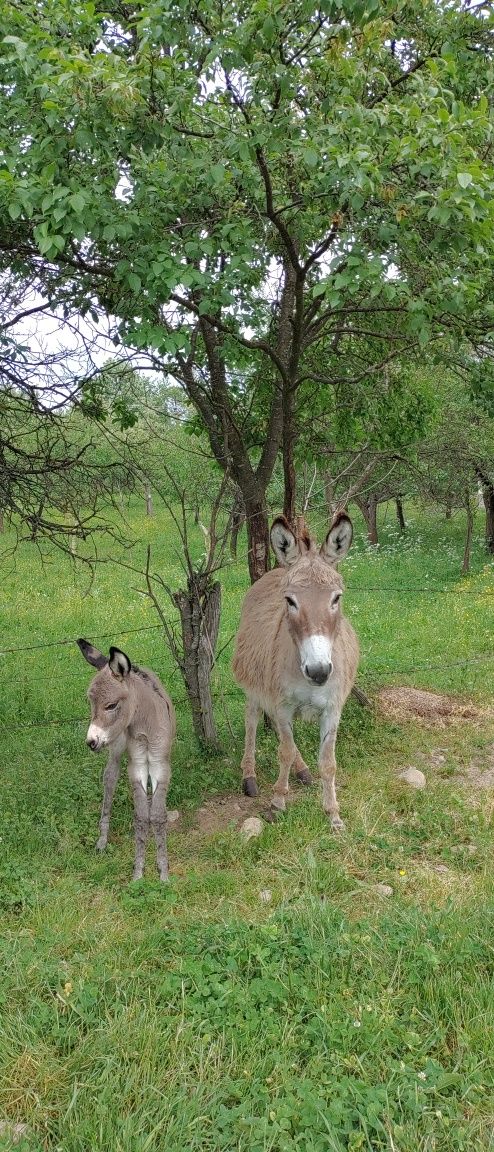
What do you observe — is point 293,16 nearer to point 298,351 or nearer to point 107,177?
point 107,177

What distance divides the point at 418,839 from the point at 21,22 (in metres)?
5.85

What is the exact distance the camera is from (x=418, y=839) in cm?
507

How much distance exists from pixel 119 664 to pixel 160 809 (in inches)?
40.1

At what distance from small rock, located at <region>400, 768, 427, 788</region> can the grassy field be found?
0.11 metres

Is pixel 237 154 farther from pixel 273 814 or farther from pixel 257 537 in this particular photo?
pixel 273 814

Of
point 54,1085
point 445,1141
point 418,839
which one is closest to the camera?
point 445,1141

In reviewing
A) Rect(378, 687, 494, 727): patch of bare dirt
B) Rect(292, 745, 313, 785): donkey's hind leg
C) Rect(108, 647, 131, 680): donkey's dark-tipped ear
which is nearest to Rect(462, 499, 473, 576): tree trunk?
Rect(378, 687, 494, 727): patch of bare dirt

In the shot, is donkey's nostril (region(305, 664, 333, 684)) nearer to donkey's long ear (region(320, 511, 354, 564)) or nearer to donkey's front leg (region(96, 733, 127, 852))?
donkey's long ear (region(320, 511, 354, 564))

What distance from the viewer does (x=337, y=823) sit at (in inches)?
204

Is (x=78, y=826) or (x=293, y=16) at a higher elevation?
(x=293, y=16)

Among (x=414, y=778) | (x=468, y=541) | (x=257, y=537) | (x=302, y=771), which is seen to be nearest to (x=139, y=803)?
(x=302, y=771)

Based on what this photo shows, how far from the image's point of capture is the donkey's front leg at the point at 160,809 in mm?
4633

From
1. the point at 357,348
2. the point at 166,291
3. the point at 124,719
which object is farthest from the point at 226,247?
the point at 357,348

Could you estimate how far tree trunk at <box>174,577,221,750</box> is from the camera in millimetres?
6559
